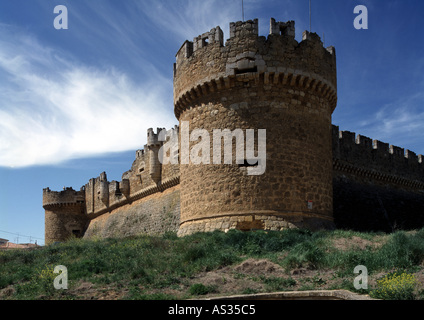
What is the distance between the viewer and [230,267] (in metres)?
9.09

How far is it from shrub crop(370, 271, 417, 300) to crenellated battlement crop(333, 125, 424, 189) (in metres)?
11.9

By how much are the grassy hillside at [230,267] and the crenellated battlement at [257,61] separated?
14.2 ft

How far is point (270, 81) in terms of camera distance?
12.6m

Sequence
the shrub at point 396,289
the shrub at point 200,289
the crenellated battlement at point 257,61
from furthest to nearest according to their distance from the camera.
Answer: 1. the crenellated battlement at point 257,61
2. the shrub at point 200,289
3. the shrub at point 396,289

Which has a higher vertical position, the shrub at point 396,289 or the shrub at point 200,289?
the shrub at point 396,289

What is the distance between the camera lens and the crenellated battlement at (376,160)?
18.8 meters

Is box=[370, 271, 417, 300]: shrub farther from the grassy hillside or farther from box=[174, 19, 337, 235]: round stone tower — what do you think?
box=[174, 19, 337, 235]: round stone tower

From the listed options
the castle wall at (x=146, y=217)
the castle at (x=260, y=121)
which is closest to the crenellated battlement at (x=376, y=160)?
the castle at (x=260, y=121)

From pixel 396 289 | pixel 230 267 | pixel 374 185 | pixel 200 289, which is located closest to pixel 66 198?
pixel 374 185

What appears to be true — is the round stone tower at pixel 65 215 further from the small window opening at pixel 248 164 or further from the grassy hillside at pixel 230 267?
the small window opening at pixel 248 164
